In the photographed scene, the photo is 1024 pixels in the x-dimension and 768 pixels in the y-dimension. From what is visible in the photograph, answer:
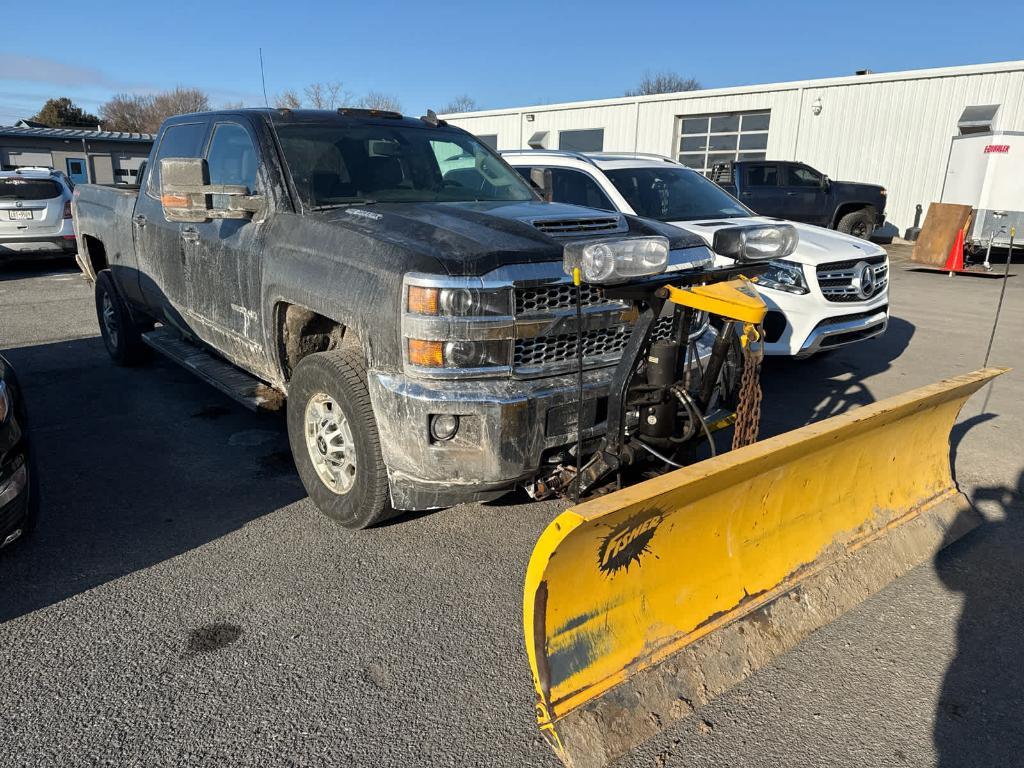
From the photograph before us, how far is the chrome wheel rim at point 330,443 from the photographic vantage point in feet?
12.1

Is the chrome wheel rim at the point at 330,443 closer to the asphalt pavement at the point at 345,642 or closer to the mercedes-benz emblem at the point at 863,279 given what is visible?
the asphalt pavement at the point at 345,642

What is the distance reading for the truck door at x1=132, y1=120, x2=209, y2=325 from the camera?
5.23m

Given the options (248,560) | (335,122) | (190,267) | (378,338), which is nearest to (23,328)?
(190,267)

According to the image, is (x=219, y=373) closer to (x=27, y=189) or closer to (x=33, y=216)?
(x=33, y=216)

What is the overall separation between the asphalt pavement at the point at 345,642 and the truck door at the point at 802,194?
13.2 m

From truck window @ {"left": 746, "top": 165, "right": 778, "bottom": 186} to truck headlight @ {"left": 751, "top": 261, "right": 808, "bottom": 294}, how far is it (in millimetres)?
11757

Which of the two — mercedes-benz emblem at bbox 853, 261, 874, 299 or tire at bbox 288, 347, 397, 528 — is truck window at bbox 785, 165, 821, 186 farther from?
tire at bbox 288, 347, 397, 528

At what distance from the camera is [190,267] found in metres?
5.02

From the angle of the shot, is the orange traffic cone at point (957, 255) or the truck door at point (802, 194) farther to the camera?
the truck door at point (802, 194)

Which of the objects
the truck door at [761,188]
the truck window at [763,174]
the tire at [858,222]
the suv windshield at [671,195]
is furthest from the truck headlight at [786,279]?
the tire at [858,222]

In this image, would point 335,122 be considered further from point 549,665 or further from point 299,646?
point 549,665

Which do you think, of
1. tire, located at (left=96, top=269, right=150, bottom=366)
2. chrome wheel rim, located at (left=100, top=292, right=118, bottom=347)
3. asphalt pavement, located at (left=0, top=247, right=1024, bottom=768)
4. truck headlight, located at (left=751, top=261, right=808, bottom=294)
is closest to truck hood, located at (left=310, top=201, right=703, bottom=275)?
asphalt pavement, located at (left=0, top=247, right=1024, bottom=768)

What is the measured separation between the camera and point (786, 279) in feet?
21.3

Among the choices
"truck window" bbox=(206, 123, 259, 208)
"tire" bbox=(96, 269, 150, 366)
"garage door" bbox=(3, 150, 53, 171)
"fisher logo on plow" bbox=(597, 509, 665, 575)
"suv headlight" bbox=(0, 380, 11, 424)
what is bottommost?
"tire" bbox=(96, 269, 150, 366)
